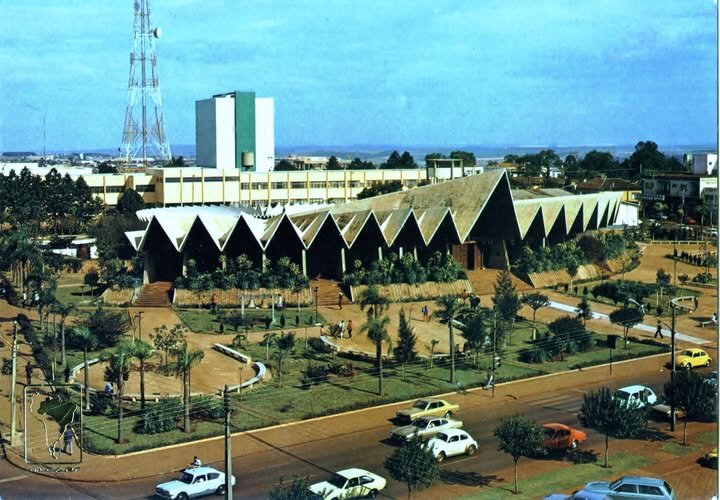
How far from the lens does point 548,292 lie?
25.4 meters

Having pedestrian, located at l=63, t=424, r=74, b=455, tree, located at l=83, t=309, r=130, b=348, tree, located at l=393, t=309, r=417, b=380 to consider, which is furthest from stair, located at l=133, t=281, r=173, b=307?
pedestrian, located at l=63, t=424, r=74, b=455

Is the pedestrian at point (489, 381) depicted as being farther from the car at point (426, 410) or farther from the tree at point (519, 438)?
the tree at point (519, 438)

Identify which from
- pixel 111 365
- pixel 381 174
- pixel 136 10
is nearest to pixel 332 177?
pixel 381 174

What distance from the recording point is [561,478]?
41.1 feet

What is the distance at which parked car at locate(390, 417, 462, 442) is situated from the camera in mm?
13578

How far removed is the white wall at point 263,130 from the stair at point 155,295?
2684cm

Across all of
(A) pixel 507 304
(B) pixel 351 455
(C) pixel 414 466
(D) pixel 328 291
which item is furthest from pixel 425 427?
(D) pixel 328 291

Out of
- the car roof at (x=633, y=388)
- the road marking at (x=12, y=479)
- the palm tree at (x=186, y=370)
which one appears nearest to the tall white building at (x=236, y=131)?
the palm tree at (x=186, y=370)

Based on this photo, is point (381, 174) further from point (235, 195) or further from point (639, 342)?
point (639, 342)

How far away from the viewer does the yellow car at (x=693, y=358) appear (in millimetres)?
18098

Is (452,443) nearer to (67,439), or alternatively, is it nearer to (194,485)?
(194,485)

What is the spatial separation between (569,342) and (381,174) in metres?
30.4

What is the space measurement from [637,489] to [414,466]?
2642 millimetres

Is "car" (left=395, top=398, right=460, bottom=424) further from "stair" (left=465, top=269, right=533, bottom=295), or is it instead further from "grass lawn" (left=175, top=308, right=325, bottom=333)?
"stair" (left=465, top=269, right=533, bottom=295)
